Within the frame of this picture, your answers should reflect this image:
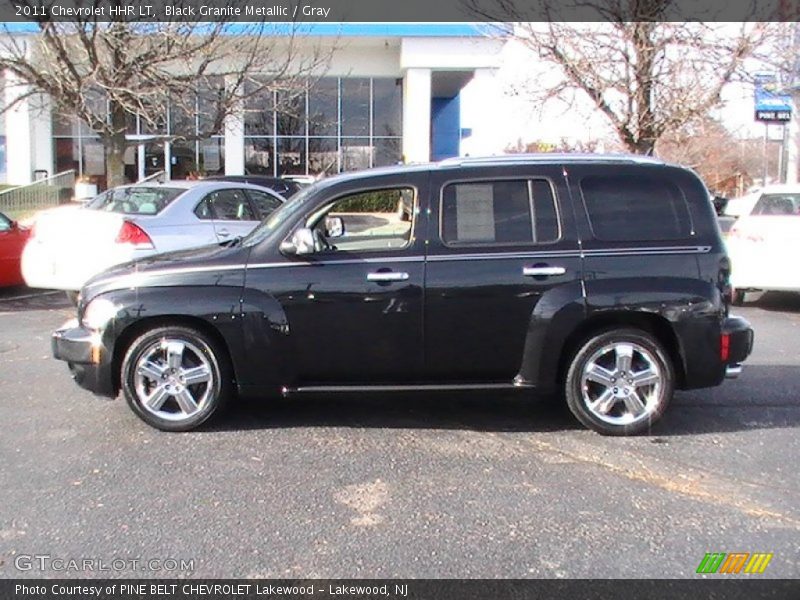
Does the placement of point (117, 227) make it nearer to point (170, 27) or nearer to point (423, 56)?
point (170, 27)

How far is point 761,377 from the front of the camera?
6680 mm

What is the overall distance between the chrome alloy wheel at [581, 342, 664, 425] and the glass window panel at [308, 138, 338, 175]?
24.1m

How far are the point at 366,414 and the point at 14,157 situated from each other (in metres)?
27.3

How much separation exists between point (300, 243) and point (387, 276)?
609 mm

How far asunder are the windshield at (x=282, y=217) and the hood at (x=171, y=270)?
0.44 feet

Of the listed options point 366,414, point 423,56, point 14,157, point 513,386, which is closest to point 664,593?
point 513,386

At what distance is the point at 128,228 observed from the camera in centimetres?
838

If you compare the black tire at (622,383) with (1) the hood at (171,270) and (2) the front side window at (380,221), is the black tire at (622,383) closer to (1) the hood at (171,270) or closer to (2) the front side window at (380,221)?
(2) the front side window at (380,221)

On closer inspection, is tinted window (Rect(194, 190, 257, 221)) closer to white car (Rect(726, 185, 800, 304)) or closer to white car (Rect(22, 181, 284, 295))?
white car (Rect(22, 181, 284, 295))

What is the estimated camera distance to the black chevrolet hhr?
4953 millimetres

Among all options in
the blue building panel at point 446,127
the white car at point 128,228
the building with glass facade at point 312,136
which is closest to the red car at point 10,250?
the white car at point 128,228

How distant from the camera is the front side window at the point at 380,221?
5105mm

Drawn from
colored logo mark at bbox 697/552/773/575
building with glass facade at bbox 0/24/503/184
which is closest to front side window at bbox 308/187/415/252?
colored logo mark at bbox 697/552/773/575

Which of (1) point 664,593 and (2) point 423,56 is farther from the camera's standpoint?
(2) point 423,56
